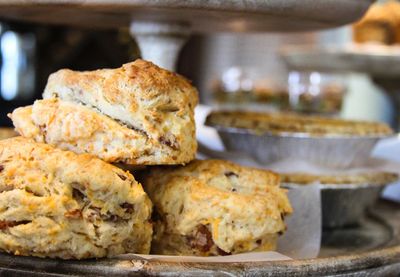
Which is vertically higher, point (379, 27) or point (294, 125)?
point (379, 27)

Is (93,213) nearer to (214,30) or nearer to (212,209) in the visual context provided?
(212,209)

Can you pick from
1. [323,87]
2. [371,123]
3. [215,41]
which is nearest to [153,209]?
[371,123]

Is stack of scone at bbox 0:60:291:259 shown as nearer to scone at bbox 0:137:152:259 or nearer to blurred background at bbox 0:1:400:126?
scone at bbox 0:137:152:259

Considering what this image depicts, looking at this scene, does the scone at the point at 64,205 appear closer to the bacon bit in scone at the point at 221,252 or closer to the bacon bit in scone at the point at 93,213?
the bacon bit in scone at the point at 93,213

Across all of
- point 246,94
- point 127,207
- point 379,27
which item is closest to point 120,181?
point 127,207

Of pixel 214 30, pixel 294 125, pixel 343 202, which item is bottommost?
pixel 343 202

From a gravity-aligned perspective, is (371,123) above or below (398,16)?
below

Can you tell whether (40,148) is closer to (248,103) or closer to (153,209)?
(153,209)
